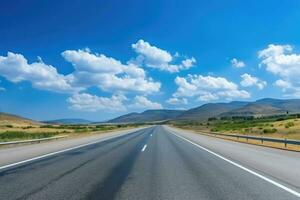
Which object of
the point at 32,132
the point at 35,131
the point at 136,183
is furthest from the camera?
the point at 35,131

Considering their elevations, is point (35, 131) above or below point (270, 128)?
above

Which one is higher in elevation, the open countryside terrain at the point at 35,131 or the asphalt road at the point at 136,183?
the open countryside terrain at the point at 35,131

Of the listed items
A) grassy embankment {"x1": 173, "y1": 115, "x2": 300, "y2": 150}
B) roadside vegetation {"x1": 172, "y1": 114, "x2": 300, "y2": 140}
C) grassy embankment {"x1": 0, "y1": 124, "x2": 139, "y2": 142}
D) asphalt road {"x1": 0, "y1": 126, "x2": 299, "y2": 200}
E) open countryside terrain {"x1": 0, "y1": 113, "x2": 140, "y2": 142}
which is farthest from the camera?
roadside vegetation {"x1": 172, "y1": 114, "x2": 300, "y2": 140}

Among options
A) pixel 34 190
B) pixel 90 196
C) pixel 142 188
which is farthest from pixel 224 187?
pixel 34 190

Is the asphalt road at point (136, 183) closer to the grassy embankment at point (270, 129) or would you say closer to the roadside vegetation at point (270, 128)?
the grassy embankment at point (270, 129)

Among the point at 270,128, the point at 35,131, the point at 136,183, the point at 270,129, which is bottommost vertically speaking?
the point at 136,183

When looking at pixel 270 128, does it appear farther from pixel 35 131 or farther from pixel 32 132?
pixel 35 131

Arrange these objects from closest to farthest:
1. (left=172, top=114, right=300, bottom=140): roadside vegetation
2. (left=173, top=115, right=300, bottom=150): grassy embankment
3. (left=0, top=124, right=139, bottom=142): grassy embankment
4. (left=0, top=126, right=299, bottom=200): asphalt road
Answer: (left=0, top=126, right=299, bottom=200): asphalt road → (left=173, top=115, right=300, bottom=150): grassy embankment → (left=0, top=124, right=139, bottom=142): grassy embankment → (left=172, top=114, right=300, bottom=140): roadside vegetation

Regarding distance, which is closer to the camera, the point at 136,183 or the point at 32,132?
the point at 136,183

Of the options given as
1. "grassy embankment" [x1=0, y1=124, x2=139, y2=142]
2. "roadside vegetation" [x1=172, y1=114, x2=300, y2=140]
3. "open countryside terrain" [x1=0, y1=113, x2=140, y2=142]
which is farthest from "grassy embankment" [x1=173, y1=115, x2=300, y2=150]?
"open countryside terrain" [x1=0, y1=113, x2=140, y2=142]

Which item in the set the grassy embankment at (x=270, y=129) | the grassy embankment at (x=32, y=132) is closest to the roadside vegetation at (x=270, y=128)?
the grassy embankment at (x=270, y=129)

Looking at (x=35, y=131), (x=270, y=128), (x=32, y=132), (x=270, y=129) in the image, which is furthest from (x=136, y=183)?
(x=35, y=131)

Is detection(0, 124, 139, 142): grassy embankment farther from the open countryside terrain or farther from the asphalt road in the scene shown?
the asphalt road

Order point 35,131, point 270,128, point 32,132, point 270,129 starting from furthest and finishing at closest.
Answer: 1. point 35,131
2. point 32,132
3. point 270,128
4. point 270,129
